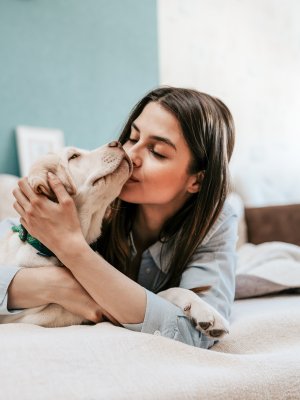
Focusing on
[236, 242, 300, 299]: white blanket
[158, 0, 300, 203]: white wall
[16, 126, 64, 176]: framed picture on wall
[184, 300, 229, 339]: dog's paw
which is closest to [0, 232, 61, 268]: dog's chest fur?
[184, 300, 229, 339]: dog's paw

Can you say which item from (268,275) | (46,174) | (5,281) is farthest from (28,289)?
(268,275)

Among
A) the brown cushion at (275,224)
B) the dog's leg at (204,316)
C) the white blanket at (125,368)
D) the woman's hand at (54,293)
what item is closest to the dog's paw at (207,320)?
the dog's leg at (204,316)

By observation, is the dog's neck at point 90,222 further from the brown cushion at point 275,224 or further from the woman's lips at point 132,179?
the brown cushion at point 275,224

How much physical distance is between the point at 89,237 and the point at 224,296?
40cm

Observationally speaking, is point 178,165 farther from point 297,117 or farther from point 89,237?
point 297,117

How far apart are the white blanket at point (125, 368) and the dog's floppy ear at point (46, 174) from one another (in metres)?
0.32

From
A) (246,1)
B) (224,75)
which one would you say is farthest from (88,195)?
(246,1)

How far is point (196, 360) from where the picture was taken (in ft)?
2.84

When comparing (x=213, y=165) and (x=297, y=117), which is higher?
(x=213, y=165)

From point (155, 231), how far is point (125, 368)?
27.5 inches

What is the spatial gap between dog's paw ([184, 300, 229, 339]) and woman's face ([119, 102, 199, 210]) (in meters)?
0.37

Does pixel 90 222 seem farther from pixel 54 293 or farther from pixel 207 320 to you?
pixel 207 320

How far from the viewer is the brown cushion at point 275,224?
277cm

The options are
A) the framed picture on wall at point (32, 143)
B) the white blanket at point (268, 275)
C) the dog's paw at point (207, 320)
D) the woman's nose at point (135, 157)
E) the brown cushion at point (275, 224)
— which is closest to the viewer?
the dog's paw at point (207, 320)
